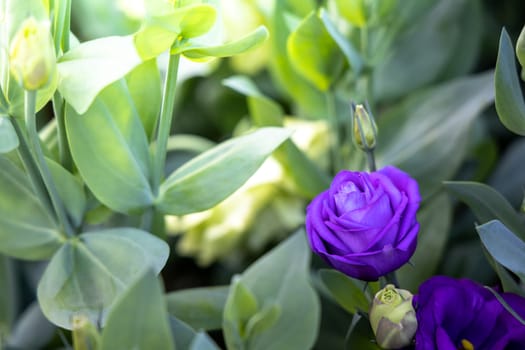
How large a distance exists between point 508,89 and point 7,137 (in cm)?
20

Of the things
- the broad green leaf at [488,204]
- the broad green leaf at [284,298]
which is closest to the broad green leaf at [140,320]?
the broad green leaf at [284,298]

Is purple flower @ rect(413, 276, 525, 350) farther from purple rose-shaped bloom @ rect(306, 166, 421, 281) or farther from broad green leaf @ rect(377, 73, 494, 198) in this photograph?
broad green leaf @ rect(377, 73, 494, 198)

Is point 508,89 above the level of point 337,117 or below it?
above

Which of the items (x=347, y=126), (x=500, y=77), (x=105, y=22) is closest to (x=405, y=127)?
(x=347, y=126)

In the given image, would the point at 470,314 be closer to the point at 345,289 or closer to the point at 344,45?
the point at 345,289

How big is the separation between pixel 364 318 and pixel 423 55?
299mm

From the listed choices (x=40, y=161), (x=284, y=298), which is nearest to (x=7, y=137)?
(x=40, y=161)

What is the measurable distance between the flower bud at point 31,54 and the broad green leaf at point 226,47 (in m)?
0.07

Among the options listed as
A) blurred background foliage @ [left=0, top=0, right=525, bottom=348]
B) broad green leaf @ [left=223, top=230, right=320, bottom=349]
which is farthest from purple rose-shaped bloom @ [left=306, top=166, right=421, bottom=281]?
blurred background foliage @ [left=0, top=0, right=525, bottom=348]

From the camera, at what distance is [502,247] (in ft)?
0.92

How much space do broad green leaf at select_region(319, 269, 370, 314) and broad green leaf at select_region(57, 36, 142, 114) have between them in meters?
0.12

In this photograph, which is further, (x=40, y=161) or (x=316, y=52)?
(x=316, y=52)

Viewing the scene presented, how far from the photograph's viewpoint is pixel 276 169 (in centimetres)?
52

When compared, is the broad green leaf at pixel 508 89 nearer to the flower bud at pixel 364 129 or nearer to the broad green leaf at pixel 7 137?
the flower bud at pixel 364 129
